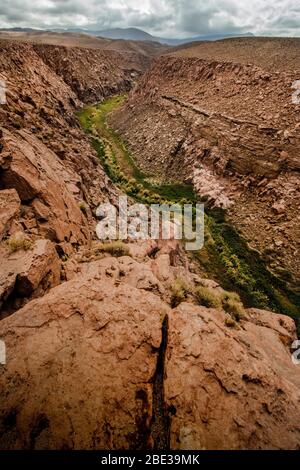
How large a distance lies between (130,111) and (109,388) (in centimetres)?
5323

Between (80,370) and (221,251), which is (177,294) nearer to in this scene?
(80,370)

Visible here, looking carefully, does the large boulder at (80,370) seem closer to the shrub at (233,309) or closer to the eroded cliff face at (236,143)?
the shrub at (233,309)

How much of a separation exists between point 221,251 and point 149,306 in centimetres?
1750

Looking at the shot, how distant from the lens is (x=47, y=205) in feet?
42.2

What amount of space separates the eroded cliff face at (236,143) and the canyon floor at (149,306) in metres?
0.18

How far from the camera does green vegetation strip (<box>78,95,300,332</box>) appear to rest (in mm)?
20484

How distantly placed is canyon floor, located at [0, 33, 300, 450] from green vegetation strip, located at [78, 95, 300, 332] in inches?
5.1

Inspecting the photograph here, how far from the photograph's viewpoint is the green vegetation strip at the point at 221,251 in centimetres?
2048

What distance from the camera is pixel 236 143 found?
1256 inches

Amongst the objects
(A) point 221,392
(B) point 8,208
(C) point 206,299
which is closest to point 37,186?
(B) point 8,208

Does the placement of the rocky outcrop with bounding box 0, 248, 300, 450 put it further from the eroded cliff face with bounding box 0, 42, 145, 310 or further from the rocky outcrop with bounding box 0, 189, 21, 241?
the rocky outcrop with bounding box 0, 189, 21, 241

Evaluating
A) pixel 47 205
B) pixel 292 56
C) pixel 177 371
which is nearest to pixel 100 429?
pixel 177 371

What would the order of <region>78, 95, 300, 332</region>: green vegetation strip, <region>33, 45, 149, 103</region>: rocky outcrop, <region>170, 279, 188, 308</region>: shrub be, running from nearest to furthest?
<region>170, 279, 188, 308</region>: shrub → <region>78, 95, 300, 332</region>: green vegetation strip → <region>33, 45, 149, 103</region>: rocky outcrop

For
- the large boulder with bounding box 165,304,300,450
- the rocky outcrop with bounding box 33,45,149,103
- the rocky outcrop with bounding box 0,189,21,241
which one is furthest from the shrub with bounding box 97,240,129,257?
the rocky outcrop with bounding box 33,45,149,103
